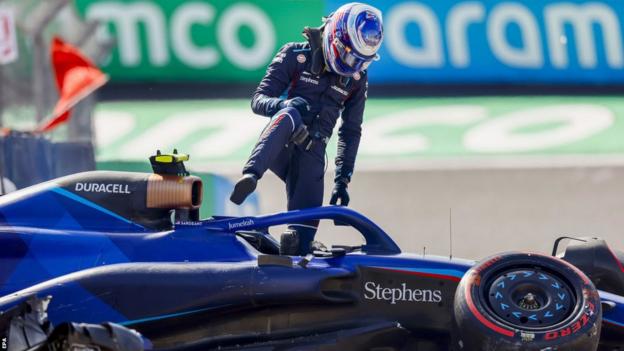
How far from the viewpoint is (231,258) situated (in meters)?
6.06

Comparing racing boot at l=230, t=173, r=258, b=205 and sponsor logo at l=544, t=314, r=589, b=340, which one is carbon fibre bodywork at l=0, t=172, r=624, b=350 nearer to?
racing boot at l=230, t=173, r=258, b=205

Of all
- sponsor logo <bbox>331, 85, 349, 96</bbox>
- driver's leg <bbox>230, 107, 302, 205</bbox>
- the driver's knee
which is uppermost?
sponsor logo <bbox>331, 85, 349, 96</bbox>

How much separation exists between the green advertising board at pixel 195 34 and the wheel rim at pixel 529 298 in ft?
34.9

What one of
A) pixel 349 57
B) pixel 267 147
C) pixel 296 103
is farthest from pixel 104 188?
pixel 349 57

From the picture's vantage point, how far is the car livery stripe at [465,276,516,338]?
17.7 ft

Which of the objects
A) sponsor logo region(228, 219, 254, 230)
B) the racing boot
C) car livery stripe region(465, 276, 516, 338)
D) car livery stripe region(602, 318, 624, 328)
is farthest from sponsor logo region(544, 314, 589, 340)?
the racing boot

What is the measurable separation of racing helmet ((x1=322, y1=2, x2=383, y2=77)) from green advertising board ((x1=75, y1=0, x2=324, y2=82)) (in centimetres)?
841

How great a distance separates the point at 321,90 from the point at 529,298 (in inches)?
105

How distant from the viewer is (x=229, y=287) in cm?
581

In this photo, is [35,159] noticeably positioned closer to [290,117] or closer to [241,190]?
[290,117]

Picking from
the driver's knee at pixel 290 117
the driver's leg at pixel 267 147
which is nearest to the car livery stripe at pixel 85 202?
the driver's leg at pixel 267 147

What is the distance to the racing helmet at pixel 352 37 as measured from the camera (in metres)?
7.38

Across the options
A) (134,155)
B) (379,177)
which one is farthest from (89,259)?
(134,155)

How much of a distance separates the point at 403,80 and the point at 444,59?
26.8 inches
